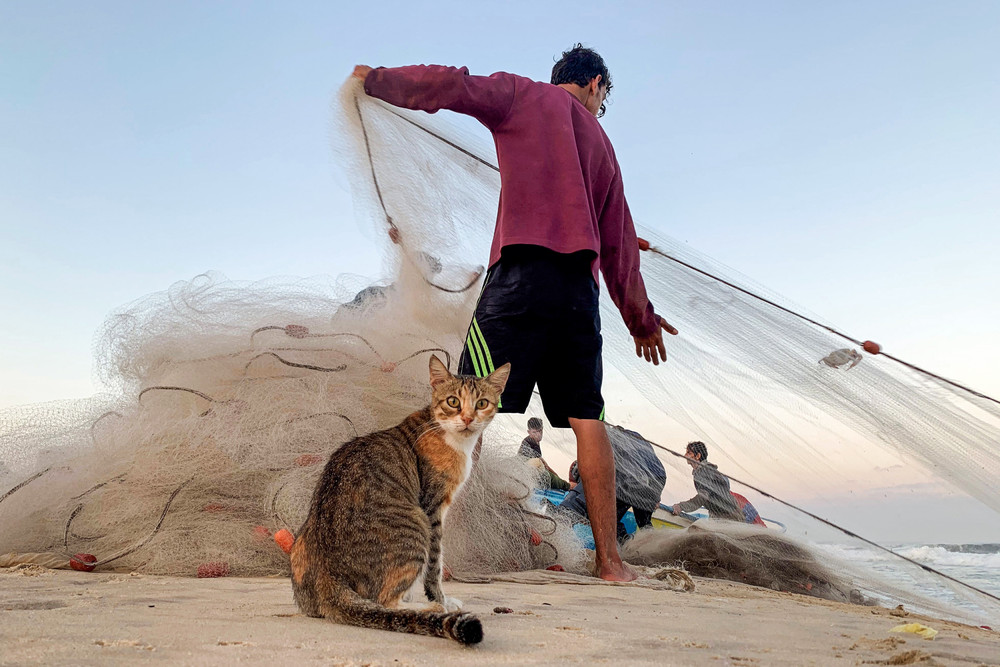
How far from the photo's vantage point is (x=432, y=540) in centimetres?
238

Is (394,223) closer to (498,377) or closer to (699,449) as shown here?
(498,377)

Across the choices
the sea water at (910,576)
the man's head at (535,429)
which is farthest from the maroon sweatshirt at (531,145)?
the sea water at (910,576)

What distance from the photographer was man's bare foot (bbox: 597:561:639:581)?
3.34m

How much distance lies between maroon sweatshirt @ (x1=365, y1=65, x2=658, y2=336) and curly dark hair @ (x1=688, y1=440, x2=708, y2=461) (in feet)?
3.80

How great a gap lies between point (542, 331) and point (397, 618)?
5.38ft

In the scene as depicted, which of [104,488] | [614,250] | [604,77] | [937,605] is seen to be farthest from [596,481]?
[104,488]

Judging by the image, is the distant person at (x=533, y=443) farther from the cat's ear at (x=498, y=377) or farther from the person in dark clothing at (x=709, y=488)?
the cat's ear at (x=498, y=377)

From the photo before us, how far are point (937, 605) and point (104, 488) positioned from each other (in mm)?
4063

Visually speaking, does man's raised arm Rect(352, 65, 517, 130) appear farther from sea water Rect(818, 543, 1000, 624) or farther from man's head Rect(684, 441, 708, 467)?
sea water Rect(818, 543, 1000, 624)

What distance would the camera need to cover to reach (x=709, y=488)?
425cm

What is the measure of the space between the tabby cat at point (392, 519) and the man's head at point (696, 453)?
5.89 feet

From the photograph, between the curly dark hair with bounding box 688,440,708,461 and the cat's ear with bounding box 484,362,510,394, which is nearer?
the cat's ear with bounding box 484,362,510,394

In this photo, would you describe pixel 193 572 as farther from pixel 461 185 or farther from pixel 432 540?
pixel 461 185

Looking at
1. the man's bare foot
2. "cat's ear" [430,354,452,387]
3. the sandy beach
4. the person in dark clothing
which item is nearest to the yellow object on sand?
the sandy beach
